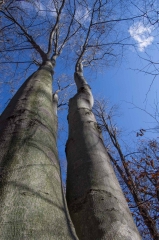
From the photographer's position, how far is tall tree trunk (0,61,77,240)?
0.71 m

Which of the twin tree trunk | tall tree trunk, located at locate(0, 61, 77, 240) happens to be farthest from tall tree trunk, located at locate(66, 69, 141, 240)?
tall tree trunk, located at locate(0, 61, 77, 240)

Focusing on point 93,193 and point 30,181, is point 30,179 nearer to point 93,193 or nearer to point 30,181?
point 30,181

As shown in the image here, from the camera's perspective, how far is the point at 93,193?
1.18 m

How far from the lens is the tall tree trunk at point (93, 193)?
0.98m

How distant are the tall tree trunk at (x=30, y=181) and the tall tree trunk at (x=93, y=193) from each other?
0.64 ft

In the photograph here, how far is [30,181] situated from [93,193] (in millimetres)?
436

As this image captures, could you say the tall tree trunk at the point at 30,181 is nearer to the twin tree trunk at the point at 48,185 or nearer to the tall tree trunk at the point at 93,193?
the twin tree trunk at the point at 48,185

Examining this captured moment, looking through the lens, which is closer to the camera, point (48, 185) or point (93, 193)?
point (48, 185)

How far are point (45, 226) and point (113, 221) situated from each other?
0.41 meters

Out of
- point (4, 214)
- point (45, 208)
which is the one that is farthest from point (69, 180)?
point (4, 214)

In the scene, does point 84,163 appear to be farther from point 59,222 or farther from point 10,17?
point 10,17

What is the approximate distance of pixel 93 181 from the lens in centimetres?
125

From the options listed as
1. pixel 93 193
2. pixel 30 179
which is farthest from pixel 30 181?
pixel 93 193

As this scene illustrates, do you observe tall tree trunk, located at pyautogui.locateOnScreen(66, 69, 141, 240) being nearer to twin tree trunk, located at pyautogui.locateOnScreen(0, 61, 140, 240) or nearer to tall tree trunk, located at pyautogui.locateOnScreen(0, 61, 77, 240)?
twin tree trunk, located at pyautogui.locateOnScreen(0, 61, 140, 240)
